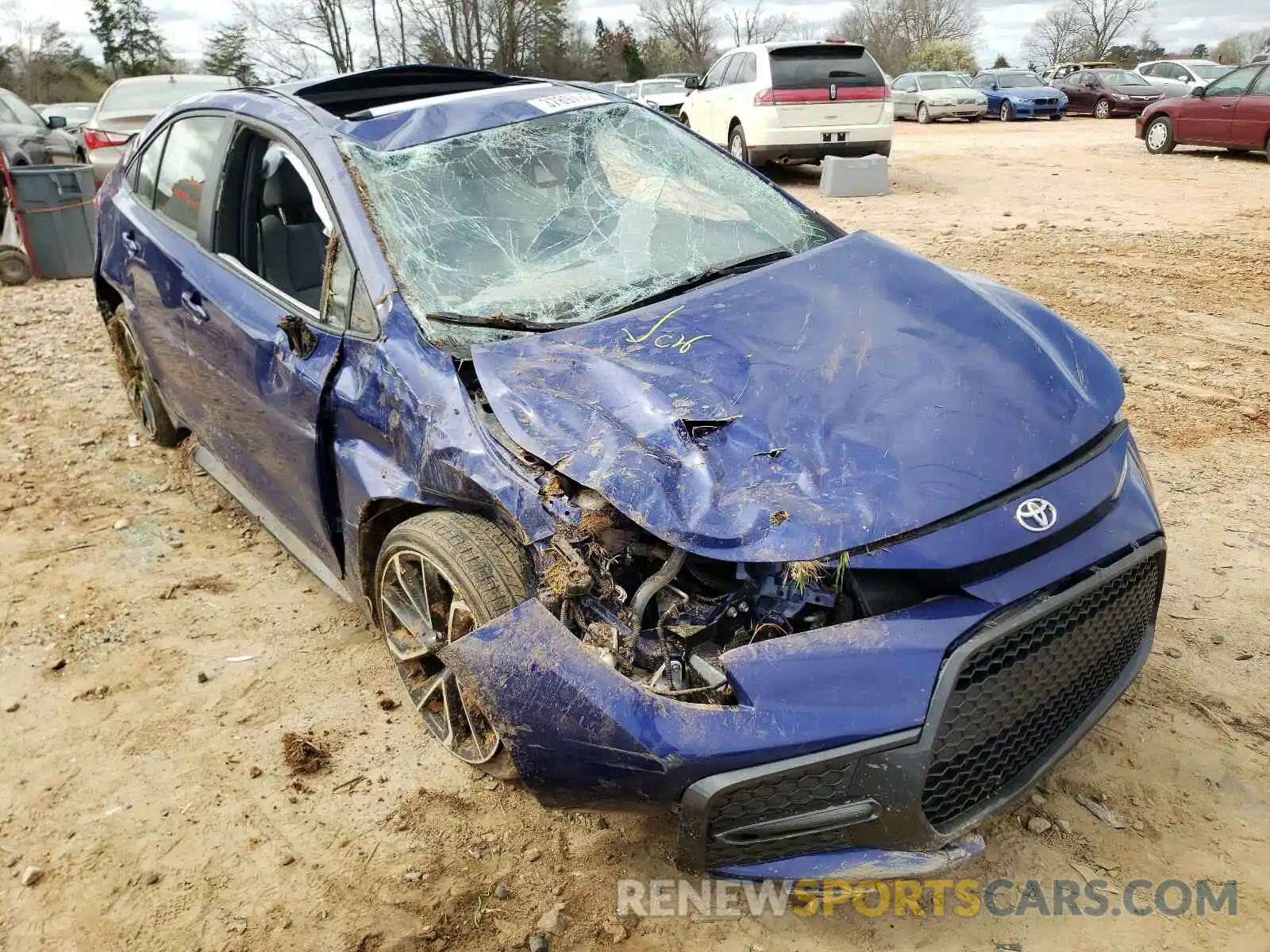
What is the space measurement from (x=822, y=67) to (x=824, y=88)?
1.06ft

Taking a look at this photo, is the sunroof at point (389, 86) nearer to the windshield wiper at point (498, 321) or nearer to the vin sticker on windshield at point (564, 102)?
the vin sticker on windshield at point (564, 102)

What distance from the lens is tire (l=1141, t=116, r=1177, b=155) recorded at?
47.3ft

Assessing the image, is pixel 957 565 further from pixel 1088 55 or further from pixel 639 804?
pixel 1088 55

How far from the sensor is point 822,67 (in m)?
11.8

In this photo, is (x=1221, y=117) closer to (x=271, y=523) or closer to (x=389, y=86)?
(x=389, y=86)

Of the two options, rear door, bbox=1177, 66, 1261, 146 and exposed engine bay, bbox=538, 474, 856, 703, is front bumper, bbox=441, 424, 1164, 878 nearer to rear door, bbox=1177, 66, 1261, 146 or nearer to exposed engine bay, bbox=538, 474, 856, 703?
exposed engine bay, bbox=538, 474, 856, 703

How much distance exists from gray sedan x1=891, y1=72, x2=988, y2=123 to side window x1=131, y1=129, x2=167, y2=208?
21.9 m

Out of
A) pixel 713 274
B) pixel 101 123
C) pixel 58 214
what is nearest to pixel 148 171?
pixel 713 274

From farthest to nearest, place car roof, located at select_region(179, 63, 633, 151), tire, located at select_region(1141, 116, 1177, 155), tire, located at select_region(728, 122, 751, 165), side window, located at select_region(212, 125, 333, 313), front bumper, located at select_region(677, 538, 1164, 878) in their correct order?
tire, located at select_region(1141, 116, 1177, 155), tire, located at select_region(728, 122, 751, 165), side window, located at select_region(212, 125, 333, 313), car roof, located at select_region(179, 63, 633, 151), front bumper, located at select_region(677, 538, 1164, 878)

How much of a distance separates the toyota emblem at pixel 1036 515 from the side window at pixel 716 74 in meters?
12.2

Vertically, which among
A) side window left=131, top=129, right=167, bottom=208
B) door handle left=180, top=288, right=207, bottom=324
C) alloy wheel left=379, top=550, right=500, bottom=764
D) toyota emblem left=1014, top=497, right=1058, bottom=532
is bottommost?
alloy wheel left=379, top=550, right=500, bottom=764

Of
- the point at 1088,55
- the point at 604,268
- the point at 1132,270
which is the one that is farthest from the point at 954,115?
the point at 1088,55

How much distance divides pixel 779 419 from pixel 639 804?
95cm

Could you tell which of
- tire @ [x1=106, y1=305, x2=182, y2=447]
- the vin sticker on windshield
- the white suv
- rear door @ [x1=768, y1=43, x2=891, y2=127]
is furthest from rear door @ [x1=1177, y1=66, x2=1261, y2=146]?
tire @ [x1=106, y1=305, x2=182, y2=447]
